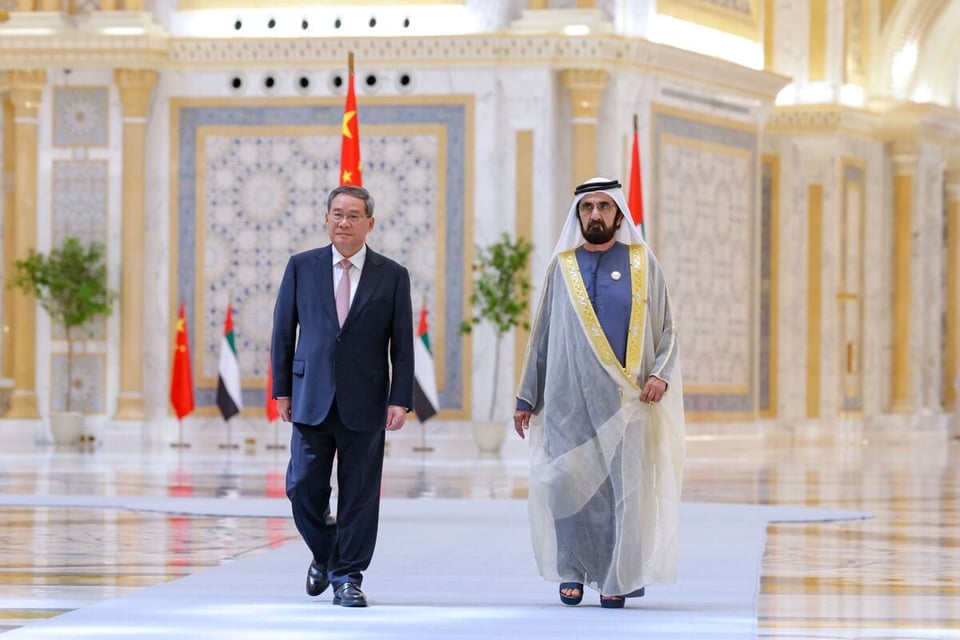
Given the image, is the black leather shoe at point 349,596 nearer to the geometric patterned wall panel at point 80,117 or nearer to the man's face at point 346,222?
the man's face at point 346,222

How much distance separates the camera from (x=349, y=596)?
272 inches

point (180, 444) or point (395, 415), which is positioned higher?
point (395, 415)

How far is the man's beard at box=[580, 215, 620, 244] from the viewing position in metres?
7.40

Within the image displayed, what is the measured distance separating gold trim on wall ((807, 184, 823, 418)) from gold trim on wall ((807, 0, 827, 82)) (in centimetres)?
135

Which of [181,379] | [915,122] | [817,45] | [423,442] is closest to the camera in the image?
[423,442]

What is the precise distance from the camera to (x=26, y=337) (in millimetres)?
Result: 20594

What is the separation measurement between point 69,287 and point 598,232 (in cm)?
1316

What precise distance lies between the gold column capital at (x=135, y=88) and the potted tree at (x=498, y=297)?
11.9ft

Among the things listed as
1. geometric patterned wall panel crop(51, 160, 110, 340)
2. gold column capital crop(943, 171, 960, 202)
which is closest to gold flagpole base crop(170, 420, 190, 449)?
geometric patterned wall panel crop(51, 160, 110, 340)

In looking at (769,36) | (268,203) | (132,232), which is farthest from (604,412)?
(769,36)

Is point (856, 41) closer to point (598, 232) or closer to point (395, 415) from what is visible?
point (598, 232)

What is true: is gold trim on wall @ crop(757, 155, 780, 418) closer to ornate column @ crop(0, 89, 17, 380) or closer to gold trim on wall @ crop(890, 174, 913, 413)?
gold trim on wall @ crop(890, 174, 913, 413)

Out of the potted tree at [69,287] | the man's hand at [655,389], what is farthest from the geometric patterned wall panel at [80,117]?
the man's hand at [655,389]

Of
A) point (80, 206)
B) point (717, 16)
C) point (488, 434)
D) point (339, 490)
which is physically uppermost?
point (717, 16)
